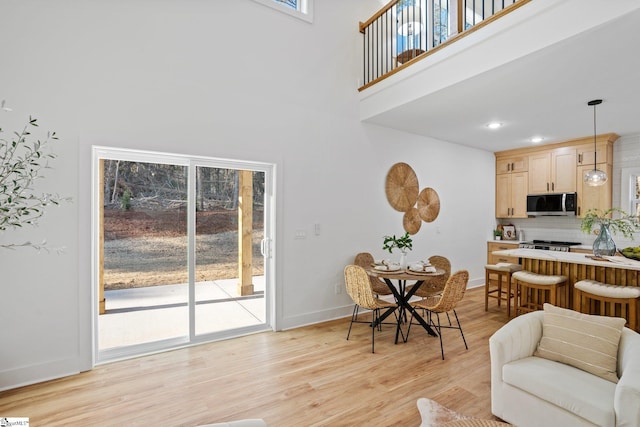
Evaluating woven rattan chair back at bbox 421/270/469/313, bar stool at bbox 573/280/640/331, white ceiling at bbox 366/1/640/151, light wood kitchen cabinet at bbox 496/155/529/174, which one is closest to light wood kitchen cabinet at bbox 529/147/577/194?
light wood kitchen cabinet at bbox 496/155/529/174

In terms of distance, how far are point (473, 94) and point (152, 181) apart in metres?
3.50

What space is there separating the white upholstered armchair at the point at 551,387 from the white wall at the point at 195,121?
2.33 meters

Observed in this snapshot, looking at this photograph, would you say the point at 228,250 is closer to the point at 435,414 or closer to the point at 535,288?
the point at 435,414

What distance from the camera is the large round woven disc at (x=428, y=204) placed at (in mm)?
5195

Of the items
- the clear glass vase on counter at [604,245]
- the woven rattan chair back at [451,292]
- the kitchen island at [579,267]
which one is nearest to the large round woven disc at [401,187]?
the kitchen island at [579,267]

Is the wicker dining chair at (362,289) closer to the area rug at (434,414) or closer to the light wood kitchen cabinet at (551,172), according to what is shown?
the area rug at (434,414)

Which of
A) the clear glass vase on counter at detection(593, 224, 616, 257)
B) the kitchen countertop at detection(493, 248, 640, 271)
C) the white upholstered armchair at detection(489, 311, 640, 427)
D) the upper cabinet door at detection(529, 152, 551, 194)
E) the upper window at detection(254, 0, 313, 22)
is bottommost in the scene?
the white upholstered armchair at detection(489, 311, 640, 427)

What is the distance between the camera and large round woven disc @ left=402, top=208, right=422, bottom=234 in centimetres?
498

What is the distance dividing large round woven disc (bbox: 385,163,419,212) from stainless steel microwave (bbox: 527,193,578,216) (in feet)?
8.13

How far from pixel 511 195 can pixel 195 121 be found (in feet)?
19.5

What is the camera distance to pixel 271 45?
3740 millimetres

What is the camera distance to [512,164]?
626 cm

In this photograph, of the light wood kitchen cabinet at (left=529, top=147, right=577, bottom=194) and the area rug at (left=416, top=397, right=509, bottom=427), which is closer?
the area rug at (left=416, top=397, right=509, bottom=427)

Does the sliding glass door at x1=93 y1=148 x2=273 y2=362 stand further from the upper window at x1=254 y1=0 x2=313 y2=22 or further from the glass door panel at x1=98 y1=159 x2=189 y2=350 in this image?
the upper window at x1=254 y1=0 x2=313 y2=22
